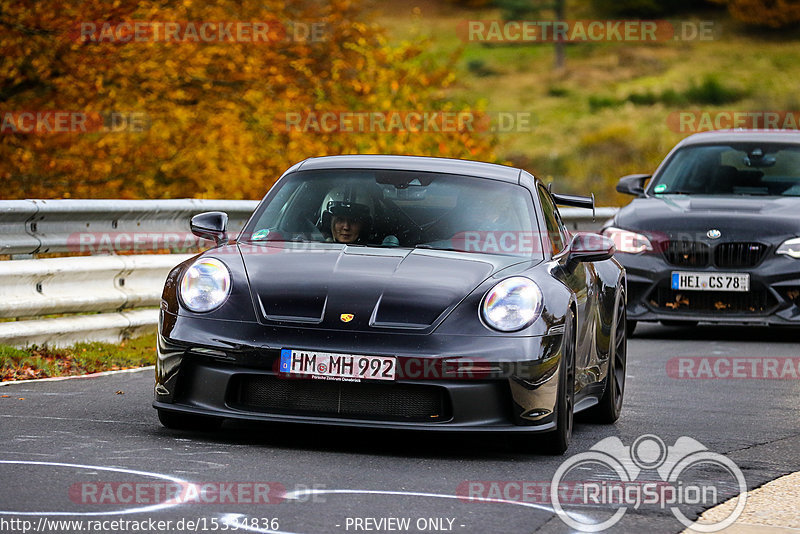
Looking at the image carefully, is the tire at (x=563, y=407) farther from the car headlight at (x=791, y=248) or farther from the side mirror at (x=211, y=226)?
the car headlight at (x=791, y=248)

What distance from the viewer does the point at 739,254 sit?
41.2 feet

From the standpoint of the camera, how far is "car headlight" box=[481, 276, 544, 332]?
647 centimetres

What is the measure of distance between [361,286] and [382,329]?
10.8 inches

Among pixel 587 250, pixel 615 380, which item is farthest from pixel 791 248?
pixel 587 250

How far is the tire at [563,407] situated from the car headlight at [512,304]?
23 cm

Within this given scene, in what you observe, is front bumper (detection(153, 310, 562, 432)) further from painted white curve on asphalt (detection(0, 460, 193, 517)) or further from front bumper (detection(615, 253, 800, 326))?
front bumper (detection(615, 253, 800, 326))

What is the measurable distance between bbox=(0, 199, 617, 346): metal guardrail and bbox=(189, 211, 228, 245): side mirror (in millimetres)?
2382

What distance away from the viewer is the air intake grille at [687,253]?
1260 centimetres

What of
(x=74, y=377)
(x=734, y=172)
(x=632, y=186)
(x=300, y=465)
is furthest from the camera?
(x=632, y=186)

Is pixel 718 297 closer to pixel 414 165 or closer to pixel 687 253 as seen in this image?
pixel 687 253

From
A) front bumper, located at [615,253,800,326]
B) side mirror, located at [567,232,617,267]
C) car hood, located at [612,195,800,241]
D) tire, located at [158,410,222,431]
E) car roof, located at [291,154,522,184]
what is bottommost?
front bumper, located at [615,253,800,326]

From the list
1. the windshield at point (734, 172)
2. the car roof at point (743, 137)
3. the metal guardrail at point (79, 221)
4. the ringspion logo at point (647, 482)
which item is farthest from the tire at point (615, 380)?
the car roof at point (743, 137)

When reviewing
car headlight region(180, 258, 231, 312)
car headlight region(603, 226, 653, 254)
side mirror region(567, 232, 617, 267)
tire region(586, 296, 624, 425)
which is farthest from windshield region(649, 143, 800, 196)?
car headlight region(180, 258, 231, 312)

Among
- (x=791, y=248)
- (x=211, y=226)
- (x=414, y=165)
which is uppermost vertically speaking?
(x=414, y=165)
